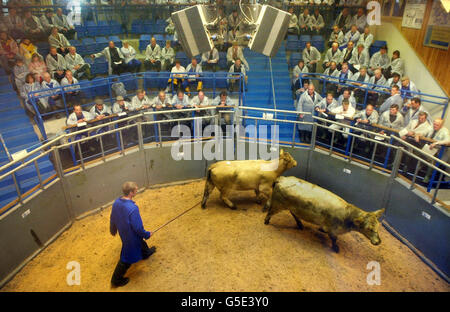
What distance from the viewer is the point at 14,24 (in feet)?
37.6

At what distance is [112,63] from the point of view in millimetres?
10602

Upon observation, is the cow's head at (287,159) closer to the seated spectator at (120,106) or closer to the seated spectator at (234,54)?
the seated spectator at (120,106)

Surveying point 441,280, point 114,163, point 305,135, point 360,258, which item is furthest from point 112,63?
point 441,280

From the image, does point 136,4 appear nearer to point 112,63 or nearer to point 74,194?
point 112,63

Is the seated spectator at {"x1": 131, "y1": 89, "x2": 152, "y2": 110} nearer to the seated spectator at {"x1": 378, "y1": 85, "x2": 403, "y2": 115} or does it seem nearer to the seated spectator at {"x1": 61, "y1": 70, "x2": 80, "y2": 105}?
the seated spectator at {"x1": 61, "y1": 70, "x2": 80, "y2": 105}

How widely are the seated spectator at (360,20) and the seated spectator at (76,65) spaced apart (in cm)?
987

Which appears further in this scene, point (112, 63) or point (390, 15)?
point (390, 15)

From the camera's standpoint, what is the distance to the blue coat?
4559mm

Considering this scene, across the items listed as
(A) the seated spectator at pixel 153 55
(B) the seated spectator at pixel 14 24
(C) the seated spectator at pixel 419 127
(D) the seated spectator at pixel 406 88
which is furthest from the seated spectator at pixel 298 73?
(B) the seated spectator at pixel 14 24

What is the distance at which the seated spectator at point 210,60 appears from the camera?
35.4 ft

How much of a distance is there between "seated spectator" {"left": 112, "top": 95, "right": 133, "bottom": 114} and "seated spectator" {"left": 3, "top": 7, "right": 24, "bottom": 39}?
605cm

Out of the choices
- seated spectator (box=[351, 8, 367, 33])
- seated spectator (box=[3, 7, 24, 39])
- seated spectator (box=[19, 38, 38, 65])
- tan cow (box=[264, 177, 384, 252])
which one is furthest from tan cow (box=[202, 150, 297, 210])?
seated spectator (box=[3, 7, 24, 39])

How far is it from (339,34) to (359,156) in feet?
23.4

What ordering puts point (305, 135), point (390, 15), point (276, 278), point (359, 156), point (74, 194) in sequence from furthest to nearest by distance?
point (390, 15)
point (305, 135)
point (359, 156)
point (74, 194)
point (276, 278)
